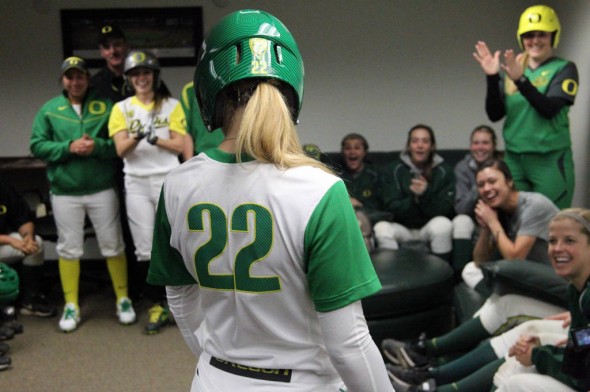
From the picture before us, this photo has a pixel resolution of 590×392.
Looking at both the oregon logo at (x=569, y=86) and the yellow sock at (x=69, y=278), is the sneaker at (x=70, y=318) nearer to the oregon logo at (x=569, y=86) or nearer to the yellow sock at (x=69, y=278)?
the yellow sock at (x=69, y=278)

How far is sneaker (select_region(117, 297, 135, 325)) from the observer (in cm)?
402

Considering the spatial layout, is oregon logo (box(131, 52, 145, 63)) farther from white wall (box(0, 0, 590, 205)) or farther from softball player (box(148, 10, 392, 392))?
softball player (box(148, 10, 392, 392))

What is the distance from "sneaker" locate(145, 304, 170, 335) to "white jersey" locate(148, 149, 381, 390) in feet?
9.25

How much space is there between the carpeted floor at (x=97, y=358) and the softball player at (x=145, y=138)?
22 cm

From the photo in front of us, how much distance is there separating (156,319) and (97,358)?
464 mm

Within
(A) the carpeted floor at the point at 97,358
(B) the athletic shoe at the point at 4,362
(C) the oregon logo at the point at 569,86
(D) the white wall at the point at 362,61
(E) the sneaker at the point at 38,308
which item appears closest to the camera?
(A) the carpeted floor at the point at 97,358

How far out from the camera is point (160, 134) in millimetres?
3830

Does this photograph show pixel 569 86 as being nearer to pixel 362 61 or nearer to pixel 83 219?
pixel 362 61

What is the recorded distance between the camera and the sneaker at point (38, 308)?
4.18 metres

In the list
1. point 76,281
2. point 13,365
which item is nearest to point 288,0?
point 76,281

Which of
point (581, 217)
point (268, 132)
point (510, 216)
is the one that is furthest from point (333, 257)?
point (510, 216)

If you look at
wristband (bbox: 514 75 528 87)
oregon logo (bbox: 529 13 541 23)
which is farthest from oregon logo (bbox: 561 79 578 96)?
oregon logo (bbox: 529 13 541 23)

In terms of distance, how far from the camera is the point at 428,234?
4402 millimetres

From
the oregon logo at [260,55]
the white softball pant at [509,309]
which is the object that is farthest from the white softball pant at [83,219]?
the oregon logo at [260,55]
